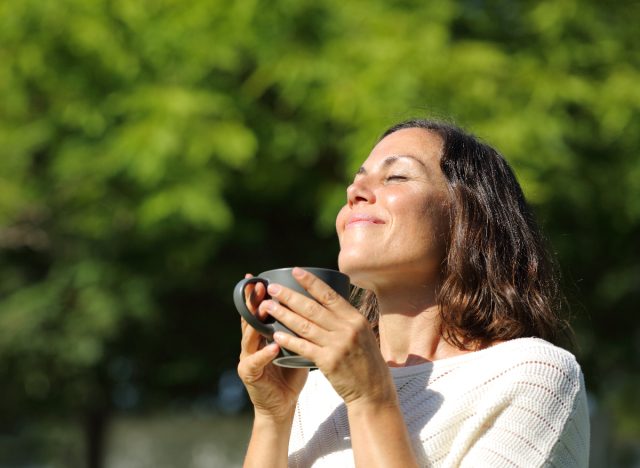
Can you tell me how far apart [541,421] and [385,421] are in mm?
322

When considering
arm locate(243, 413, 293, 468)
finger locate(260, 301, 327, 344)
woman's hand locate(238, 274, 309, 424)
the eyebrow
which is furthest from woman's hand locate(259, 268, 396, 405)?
the eyebrow

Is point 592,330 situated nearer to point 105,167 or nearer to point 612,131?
point 612,131

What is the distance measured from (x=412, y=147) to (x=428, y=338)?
1.45 ft

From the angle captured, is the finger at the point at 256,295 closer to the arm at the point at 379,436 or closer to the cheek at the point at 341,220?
the arm at the point at 379,436

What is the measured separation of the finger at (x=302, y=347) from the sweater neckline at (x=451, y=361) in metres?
0.41

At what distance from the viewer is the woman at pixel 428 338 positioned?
177 centimetres

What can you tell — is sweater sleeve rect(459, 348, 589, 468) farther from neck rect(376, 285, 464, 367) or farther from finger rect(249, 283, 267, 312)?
finger rect(249, 283, 267, 312)

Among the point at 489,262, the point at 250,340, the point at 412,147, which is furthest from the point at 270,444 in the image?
the point at 412,147

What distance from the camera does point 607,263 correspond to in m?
7.93

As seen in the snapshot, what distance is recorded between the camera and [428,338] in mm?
2152

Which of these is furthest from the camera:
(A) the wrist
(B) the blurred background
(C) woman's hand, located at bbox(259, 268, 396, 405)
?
(B) the blurred background

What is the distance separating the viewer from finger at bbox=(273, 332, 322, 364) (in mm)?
1736

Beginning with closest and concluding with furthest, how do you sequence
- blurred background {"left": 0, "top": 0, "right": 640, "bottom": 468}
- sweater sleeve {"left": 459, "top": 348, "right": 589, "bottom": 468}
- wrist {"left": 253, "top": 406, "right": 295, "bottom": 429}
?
sweater sleeve {"left": 459, "top": 348, "right": 589, "bottom": 468} → wrist {"left": 253, "top": 406, "right": 295, "bottom": 429} → blurred background {"left": 0, "top": 0, "right": 640, "bottom": 468}

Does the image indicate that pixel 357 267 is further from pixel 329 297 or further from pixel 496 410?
pixel 496 410
